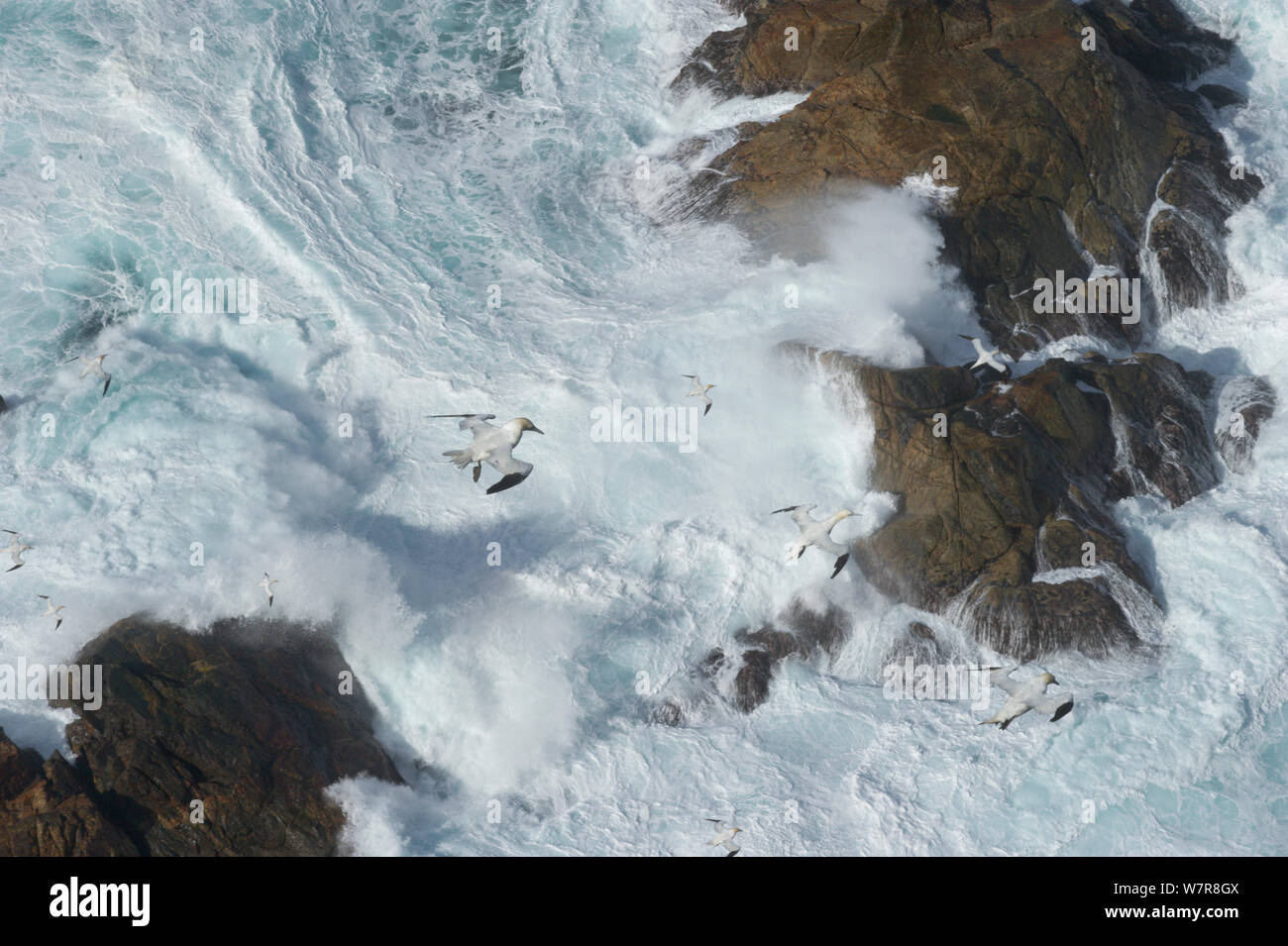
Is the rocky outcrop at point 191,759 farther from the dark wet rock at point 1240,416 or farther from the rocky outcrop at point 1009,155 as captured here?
the dark wet rock at point 1240,416

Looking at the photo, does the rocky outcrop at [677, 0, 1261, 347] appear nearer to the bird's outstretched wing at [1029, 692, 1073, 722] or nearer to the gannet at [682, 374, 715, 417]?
the gannet at [682, 374, 715, 417]

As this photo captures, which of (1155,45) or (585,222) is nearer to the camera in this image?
(585,222)

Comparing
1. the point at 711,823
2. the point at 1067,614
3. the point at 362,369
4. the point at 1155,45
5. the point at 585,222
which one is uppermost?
the point at 1155,45

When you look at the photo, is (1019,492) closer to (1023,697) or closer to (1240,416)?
(1023,697)

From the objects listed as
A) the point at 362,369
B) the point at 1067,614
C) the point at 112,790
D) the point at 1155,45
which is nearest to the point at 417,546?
the point at 362,369

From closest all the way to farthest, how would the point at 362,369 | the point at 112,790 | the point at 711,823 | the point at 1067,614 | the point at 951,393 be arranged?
the point at 112,790
the point at 711,823
the point at 1067,614
the point at 951,393
the point at 362,369

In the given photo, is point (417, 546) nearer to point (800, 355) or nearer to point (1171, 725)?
point (800, 355)

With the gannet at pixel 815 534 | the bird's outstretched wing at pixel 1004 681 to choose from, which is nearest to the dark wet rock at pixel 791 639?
the gannet at pixel 815 534
